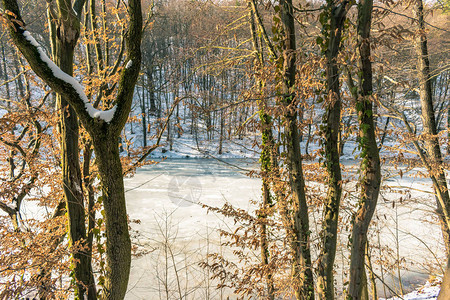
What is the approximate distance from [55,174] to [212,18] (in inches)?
195

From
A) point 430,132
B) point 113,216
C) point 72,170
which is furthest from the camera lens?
point 430,132

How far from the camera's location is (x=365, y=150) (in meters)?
2.85

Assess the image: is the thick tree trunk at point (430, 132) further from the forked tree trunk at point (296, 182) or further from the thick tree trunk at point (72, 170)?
the thick tree trunk at point (72, 170)

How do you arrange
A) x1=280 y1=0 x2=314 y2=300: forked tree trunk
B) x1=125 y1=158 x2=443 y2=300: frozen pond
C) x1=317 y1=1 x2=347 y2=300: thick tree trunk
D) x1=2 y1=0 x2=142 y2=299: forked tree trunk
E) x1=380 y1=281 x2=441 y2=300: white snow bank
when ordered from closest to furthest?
x1=2 y1=0 x2=142 y2=299: forked tree trunk < x1=317 y1=1 x2=347 y2=300: thick tree trunk < x1=280 y1=0 x2=314 y2=300: forked tree trunk < x1=380 y1=281 x2=441 y2=300: white snow bank < x1=125 y1=158 x2=443 y2=300: frozen pond

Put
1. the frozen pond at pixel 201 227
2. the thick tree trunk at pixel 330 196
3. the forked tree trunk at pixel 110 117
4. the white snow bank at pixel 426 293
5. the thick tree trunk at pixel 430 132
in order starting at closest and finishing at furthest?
the forked tree trunk at pixel 110 117, the thick tree trunk at pixel 330 196, the thick tree trunk at pixel 430 132, the white snow bank at pixel 426 293, the frozen pond at pixel 201 227

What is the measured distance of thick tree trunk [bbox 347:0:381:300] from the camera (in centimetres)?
269

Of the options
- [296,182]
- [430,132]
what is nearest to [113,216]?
[296,182]

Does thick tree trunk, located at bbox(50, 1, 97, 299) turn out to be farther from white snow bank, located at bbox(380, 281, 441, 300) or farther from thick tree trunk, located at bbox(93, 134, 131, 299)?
white snow bank, located at bbox(380, 281, 441, 300)

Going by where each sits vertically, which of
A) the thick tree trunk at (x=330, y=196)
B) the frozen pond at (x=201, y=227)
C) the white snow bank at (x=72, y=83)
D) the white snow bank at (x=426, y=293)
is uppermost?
the white snow bank at (x=72, y=83)

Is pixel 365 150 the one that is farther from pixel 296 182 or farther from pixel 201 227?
pixel 201 227

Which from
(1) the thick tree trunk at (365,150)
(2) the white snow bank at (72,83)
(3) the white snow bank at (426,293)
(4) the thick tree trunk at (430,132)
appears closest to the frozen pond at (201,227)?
(4) the thick tree trunk at (430,132)

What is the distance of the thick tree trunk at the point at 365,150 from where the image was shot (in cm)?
269

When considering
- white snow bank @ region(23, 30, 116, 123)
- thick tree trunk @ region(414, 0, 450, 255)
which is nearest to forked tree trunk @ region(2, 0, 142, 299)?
white snow bank @ region(23, 30, 116, 123)

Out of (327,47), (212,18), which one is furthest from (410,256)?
(212,18)
